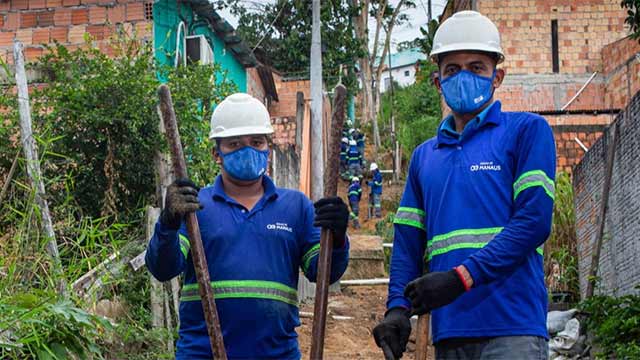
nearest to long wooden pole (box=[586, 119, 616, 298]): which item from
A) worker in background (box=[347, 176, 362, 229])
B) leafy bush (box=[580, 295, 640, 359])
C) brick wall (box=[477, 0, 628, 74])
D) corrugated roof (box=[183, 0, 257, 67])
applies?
leafy bush (box=[580, 295, 640, 359])

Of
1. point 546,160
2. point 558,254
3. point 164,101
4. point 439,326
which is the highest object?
point 164,101

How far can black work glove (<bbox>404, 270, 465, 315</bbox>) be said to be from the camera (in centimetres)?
323

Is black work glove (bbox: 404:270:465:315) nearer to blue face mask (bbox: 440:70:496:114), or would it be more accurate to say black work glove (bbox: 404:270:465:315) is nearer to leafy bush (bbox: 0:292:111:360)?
blue face mask (bbox: 440:70:496:114)

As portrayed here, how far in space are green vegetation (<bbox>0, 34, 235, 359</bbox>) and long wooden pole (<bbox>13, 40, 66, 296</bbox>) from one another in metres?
0.05

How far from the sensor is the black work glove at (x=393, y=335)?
3465mm

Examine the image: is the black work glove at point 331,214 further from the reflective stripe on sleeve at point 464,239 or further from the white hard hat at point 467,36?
the white hard hat at point 467,36

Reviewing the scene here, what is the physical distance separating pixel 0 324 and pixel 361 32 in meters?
28.4

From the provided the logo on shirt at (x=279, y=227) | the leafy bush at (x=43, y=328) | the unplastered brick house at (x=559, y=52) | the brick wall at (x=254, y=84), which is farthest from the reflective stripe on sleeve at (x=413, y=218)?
the brick wall at (x=254, y=84)

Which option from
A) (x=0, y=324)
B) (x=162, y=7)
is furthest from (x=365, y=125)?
(x=0, y=324)

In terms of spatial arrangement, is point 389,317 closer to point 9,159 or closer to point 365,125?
point 9,159

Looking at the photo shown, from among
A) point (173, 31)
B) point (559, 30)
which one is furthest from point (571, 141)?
point (173, 31)

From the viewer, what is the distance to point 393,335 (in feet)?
11.4

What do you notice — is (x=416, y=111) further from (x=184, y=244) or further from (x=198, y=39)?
(x=184, y=244)

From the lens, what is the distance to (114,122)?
8523mm
